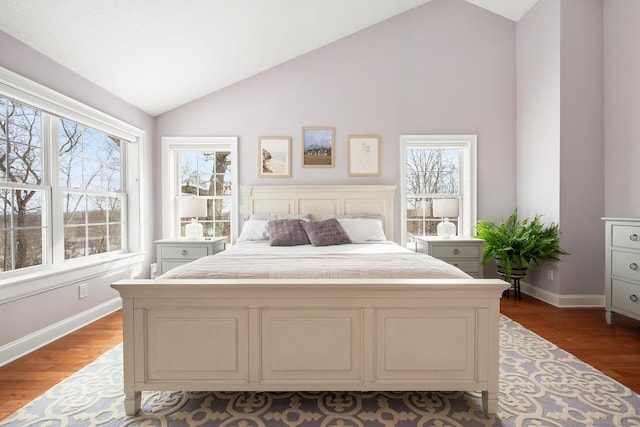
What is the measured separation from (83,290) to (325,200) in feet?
8.70

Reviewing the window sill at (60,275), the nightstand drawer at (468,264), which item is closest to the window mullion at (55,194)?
the window sill at (60,275)

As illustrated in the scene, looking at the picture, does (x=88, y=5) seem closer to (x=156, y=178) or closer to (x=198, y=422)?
(x=156, y=178)

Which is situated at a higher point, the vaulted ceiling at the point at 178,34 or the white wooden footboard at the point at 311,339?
the vaulted ceiling at the point at 178,34

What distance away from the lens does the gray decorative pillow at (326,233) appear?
3143 mm

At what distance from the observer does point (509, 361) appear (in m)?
2.18

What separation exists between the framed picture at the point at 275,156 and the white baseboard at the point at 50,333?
2.27 m

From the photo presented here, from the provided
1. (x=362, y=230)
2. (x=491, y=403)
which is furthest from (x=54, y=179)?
(x=491, y=403)

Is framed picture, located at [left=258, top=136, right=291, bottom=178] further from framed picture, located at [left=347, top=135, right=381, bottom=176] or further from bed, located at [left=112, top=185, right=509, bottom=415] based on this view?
bed, located at [left=112, top=185, right=509, bottom=415]

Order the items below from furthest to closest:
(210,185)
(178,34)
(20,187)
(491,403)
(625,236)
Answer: (210,185) → (178,34) → (625,236) → (20,187) → (491,403)

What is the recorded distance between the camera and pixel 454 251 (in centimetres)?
362

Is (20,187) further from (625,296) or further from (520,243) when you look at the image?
(625,296)

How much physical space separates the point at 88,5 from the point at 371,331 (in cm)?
285

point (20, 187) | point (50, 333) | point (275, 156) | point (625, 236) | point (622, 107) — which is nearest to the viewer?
point (20, 187)

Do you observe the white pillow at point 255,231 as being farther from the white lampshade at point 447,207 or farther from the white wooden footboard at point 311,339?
the white lampshade at point 447,207
